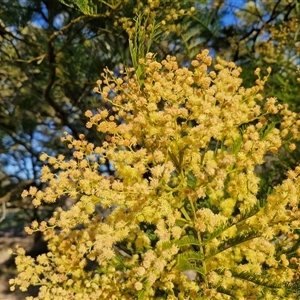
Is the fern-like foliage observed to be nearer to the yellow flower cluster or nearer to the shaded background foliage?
the shaded background foliage

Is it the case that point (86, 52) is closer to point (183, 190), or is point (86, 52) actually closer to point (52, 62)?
point (52, 62)

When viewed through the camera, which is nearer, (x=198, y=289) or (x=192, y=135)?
(x=192, y=135)

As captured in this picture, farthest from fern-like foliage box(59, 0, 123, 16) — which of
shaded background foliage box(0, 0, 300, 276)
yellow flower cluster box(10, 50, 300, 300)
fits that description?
yellow flower cluster box(10, 50, 300, 300)

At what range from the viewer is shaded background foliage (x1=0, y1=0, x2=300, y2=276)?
4480 mm

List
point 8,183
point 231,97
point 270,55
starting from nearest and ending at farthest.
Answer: point 231,97 → point 270,55 → point 8,183

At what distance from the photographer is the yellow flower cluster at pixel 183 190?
2111 millimetres

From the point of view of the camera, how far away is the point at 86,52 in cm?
527

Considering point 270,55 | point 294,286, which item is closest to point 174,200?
point 294,286

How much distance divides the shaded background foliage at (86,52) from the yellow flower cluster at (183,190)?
1.33 meters

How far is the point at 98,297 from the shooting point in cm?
244

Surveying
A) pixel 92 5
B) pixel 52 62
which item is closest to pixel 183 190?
pixel 92 5

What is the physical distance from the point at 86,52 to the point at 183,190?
11.2ft

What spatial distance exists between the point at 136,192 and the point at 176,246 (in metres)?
0.31

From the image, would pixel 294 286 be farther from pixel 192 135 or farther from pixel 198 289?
pixel 192 135
